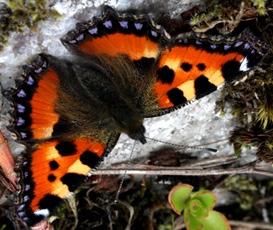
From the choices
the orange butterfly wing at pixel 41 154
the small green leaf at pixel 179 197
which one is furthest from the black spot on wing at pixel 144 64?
the small green leaf at pixel 179 197

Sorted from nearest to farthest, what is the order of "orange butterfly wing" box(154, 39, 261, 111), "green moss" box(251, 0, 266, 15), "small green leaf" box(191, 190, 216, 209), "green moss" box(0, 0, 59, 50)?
"green moss" box(0, 0, 59, 50)
"green moss" box(251, 0, 266, 15)
"orange butterfly wing" box(154, 39, 261, 111)
"small green leaf" box(191, 190, 216, 209)

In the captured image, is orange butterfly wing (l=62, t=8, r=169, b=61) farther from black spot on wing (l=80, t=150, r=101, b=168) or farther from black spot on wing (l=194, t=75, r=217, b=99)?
black spot on wing (l=80, t=150, r=101, b=168)

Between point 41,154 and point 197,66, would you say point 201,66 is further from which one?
point 41,154

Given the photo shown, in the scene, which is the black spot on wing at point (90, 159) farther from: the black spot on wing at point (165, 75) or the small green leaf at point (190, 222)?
the small green leaf at point (190, 222)

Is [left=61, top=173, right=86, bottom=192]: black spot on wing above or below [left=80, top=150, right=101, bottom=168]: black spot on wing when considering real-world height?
below

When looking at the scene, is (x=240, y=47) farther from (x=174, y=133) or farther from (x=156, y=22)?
(x=174, y=133)

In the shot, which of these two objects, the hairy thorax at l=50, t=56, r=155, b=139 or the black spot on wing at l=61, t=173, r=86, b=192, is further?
the hairy thorax at l=50, t=56, r=155, b=139

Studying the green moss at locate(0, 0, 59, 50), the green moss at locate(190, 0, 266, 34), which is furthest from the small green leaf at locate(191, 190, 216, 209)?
the green moss at locate(0, 0, 59, 50)

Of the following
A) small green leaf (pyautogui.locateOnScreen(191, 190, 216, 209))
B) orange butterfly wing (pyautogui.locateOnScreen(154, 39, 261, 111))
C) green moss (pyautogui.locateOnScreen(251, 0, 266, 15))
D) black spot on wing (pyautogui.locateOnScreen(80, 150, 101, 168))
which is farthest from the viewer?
small green leaf (pyautogui.locateOnScreen(191, 190, 216, 209))
